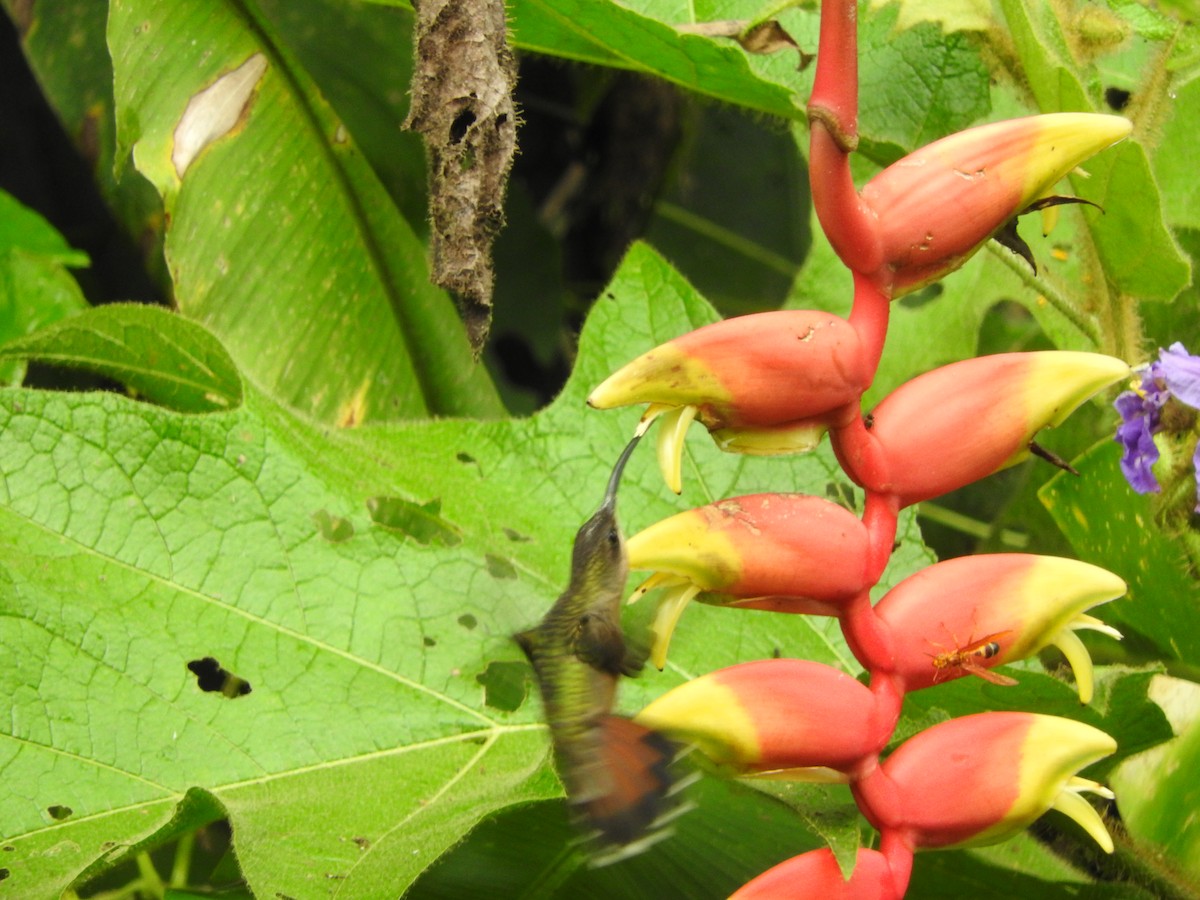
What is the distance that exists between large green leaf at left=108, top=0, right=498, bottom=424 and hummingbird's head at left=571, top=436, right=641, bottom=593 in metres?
0.51

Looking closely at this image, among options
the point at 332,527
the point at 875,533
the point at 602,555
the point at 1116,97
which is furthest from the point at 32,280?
the point at 1116,97

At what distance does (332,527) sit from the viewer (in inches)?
34.6

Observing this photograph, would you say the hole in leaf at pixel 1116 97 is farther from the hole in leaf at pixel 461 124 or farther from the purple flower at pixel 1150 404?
the hole in leaf at pixel 461 124

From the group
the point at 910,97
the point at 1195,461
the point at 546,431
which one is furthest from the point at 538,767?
the point at 910,97

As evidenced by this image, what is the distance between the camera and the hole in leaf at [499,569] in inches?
35.1

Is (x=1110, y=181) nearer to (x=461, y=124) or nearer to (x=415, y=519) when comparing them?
(x=461, y=124)

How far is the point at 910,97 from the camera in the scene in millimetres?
966

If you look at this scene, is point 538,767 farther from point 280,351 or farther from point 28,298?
point 28,298

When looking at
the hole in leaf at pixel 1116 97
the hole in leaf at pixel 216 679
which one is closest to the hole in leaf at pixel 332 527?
the hole in leaf at pixel 216 679

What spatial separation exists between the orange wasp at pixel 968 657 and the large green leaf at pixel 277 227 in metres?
0.65

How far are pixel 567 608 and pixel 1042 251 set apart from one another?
2.09 feet

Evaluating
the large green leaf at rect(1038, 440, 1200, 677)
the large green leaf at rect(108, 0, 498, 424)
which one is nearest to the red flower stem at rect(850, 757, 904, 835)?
the large green leaf at rect(1038, 440, 1200, 677)

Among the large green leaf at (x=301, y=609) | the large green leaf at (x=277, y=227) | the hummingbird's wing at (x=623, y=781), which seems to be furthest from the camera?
the large green leaf at (x=277, y=227)

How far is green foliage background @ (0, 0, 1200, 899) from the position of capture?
76cm
